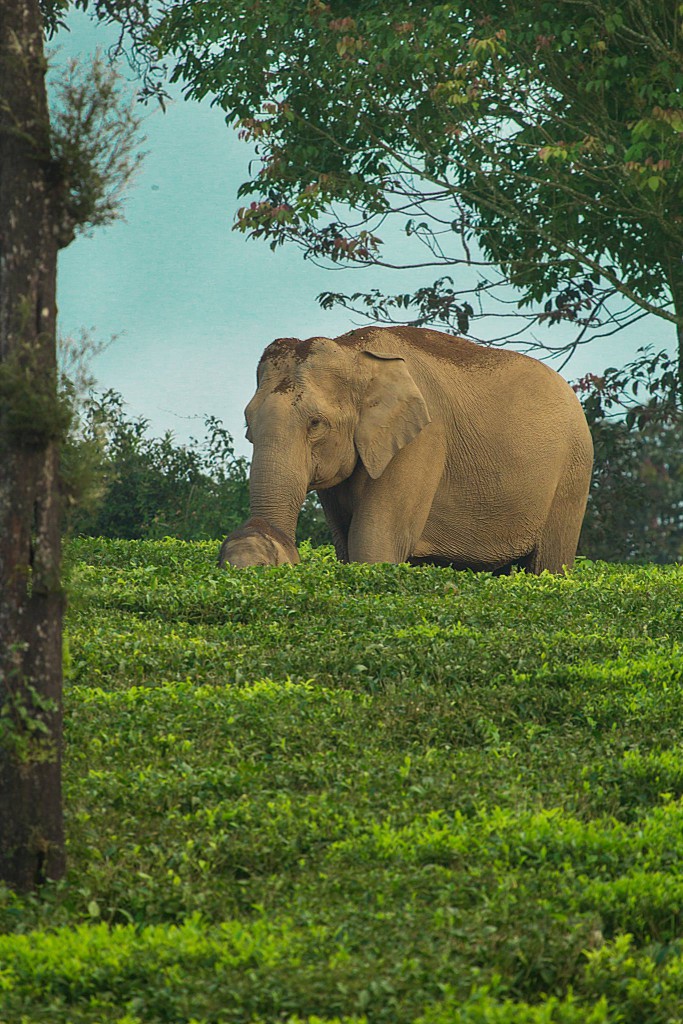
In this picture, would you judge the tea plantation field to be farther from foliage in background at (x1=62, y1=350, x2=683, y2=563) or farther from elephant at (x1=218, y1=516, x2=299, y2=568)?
foliage in background at (x1=62, y1=350, x2=683, y2=563)

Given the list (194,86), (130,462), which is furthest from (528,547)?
(194,86)

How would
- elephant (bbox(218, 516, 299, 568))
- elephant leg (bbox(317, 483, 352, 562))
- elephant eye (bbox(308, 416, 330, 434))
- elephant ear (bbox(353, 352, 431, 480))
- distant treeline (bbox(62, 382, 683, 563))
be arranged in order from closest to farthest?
1. elephant (bbox(218, 516, 299, 568))
2. elephant eye (bbox(308, 416, 330, 434))
3. elephant ear (bbox(353, 352, 431, 480))
4. elephant leg (bbox(317, 483, 352, 562))
5. distant treeline (bbox(62, 382, 683, 563))

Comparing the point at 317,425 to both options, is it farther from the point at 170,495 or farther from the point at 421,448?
the point at 170,495

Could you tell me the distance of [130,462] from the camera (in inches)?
747

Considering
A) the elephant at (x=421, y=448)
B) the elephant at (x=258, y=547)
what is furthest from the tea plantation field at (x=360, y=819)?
the elephant at (x=421, y=448)

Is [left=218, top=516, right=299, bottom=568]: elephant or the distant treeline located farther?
the distant treeline

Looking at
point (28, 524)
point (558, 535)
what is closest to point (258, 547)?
point (558, 535)

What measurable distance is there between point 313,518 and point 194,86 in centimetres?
640

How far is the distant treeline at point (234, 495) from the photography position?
18828 mm

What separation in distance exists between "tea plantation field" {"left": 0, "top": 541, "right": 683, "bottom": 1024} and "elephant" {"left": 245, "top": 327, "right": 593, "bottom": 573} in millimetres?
2604

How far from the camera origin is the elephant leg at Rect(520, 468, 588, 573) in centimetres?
1441

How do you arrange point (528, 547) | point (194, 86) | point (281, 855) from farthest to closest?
point (194, 86) → point (528, 547) → point (281, 855)

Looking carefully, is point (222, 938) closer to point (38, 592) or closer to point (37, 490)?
point (38, 592)

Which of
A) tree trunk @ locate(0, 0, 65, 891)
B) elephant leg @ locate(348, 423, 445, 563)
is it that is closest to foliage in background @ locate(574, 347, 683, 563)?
elephant leg @ locate(348, 423, 445, 563)
